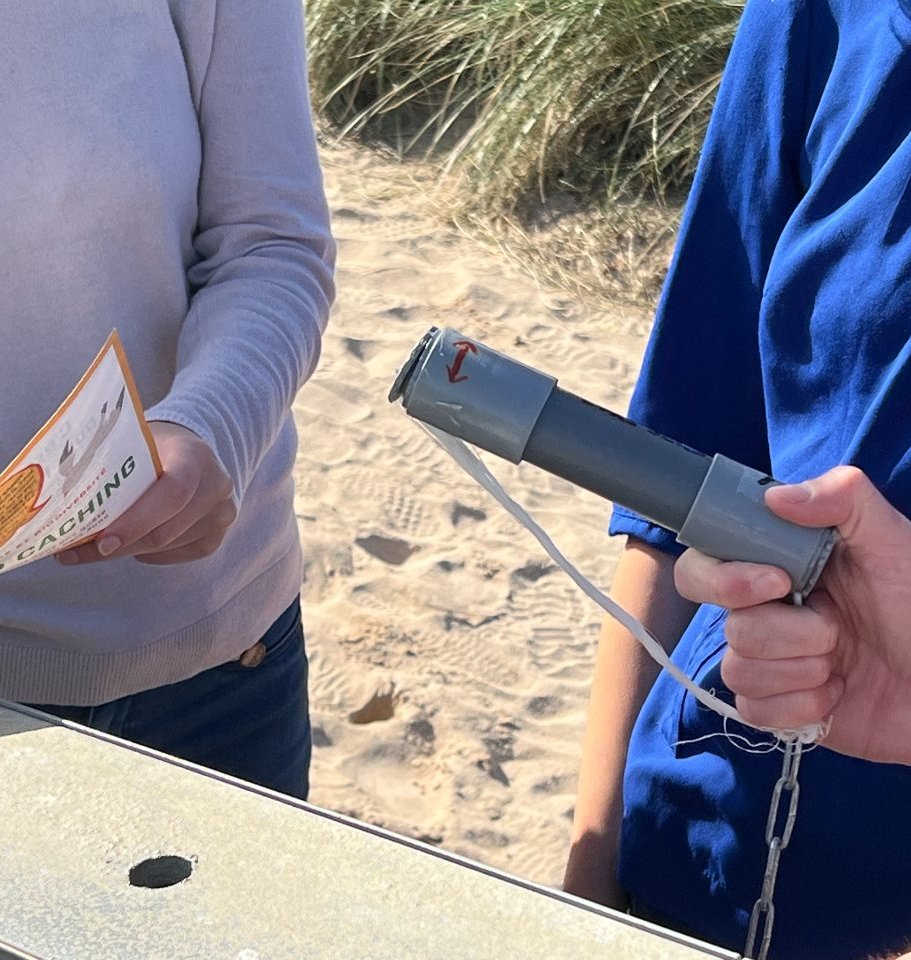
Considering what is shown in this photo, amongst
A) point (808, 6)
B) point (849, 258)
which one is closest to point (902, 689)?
point (849, 258)

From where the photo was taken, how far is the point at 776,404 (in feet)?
3.75

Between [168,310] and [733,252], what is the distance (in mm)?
575

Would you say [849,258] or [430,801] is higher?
[849,258]

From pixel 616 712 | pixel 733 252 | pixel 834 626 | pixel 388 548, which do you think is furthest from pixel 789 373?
pixel 388 548

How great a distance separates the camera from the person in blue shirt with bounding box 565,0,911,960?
106 centimetres

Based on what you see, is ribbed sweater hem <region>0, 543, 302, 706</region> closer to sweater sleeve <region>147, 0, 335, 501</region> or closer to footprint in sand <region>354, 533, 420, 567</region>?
sweater sleeve <region>147, 0, 335, 501</region>

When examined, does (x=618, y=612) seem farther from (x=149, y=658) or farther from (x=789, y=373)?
(x=149, y=658)

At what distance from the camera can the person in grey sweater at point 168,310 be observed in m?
1.25

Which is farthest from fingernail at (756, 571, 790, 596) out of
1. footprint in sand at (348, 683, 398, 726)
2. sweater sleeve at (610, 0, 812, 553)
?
footprint in sand at (348, 683, 398, 726)

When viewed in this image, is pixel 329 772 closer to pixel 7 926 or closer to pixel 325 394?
pixel 325 394

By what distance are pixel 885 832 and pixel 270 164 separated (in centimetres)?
89

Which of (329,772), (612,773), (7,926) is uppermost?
(7,926)

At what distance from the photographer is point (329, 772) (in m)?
2.92

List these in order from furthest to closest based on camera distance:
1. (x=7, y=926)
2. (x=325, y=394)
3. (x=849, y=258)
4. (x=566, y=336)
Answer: (x=566, y=336)
(x=325, y=394)
(x=849, y=258)
(x=7, y=926)
